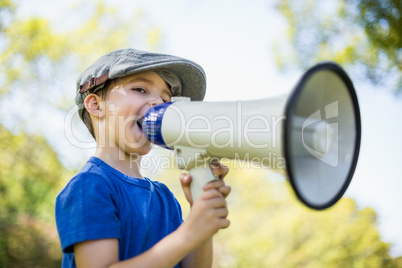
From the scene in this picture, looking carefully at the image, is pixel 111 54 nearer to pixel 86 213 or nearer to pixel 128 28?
pixel 86 213

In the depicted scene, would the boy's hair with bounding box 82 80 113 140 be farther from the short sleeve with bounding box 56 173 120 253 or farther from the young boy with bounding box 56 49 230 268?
the short sleeve with bounding box 56 173 120 253

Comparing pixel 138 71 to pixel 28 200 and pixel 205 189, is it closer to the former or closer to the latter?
pixel 205 189

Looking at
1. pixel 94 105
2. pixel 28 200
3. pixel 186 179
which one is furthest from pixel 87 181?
pixel 28 200

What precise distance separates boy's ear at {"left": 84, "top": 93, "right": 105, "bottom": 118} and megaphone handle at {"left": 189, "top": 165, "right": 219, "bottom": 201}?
482mm

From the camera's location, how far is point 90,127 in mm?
1607

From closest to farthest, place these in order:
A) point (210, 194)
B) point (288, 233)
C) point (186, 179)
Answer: point (210, 194), point (186, 179), point (288, 233)

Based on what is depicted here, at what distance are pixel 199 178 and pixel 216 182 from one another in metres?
0.06

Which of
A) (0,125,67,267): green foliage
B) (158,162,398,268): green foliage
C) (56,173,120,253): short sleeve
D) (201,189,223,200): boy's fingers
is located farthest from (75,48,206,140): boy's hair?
(0,125,67,267): green foliage

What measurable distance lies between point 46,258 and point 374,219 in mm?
3824

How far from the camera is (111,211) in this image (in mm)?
1179

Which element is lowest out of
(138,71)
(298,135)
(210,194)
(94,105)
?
(210,194)

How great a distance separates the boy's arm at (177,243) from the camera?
1065 mm

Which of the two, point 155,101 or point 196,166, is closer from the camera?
point 196,166

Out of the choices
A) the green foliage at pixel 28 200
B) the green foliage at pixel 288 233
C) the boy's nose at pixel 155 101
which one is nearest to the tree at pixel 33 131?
the green foliage at pixel 28 200
